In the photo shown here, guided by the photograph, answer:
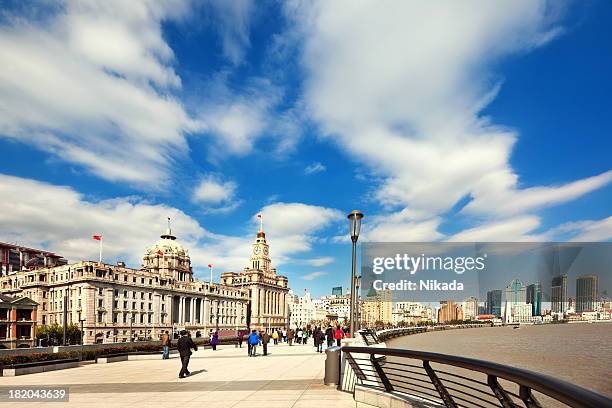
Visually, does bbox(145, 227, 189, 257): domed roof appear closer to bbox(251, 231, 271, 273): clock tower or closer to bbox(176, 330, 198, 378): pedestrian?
bbox(251, 231, 271, 273): clock tower

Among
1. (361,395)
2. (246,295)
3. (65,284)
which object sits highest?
(361,395)

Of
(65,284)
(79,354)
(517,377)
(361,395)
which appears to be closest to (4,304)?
(65,284)

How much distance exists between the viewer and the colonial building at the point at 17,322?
76562mm

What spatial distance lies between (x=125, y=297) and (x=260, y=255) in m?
72.8

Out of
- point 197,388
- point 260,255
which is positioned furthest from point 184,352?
point 260,255

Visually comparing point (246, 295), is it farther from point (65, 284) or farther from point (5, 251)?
point (5, 251)

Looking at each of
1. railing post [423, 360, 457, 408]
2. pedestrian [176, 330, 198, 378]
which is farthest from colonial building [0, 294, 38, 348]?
railing post [423, 360, 457, 408]

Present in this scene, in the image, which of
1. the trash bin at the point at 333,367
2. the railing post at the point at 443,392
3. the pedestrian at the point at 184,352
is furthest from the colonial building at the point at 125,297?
the railing post at the point at 443,392

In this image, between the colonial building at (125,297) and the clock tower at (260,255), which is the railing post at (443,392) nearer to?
the colonial building at (125,297)

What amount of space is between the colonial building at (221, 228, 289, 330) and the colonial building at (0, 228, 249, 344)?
21472mm

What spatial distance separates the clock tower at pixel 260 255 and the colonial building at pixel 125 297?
33.6 m

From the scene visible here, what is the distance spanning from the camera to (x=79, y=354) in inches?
966

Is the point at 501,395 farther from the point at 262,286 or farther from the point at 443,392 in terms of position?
the point at 262,286

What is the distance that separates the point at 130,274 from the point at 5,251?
12783 cm
